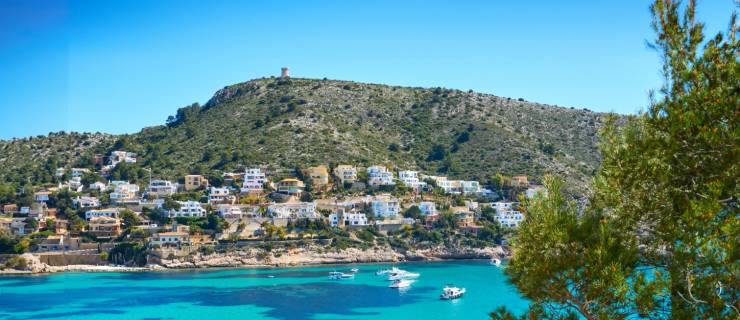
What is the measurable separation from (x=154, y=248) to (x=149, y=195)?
10.9m

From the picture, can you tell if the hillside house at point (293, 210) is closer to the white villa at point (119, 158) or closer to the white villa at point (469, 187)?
the white villa at point (469, 187)

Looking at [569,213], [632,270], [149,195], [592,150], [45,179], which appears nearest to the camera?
[632,270]

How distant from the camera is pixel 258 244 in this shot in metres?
51.5

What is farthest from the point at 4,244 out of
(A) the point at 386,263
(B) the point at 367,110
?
(B) the point at 367,110

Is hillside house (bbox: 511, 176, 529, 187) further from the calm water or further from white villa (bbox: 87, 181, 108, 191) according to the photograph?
white villa (bbox: 87, 181, 108, 191)

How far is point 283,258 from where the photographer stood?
5084cm

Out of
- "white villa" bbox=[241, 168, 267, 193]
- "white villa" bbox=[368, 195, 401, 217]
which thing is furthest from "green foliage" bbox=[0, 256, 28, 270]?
"white villa" bbox=[368, 195, 401, 217]

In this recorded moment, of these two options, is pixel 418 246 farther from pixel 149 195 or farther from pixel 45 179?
pixel 45 179

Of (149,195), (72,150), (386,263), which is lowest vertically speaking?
(386,263)

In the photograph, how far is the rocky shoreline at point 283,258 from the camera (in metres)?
48.4

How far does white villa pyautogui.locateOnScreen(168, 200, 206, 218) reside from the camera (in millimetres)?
53906

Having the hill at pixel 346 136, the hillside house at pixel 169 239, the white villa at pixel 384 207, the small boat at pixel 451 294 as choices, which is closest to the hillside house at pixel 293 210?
the white villa at pixel 384 207

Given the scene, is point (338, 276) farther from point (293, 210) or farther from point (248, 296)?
point (293, 210)

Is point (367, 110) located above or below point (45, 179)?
above
